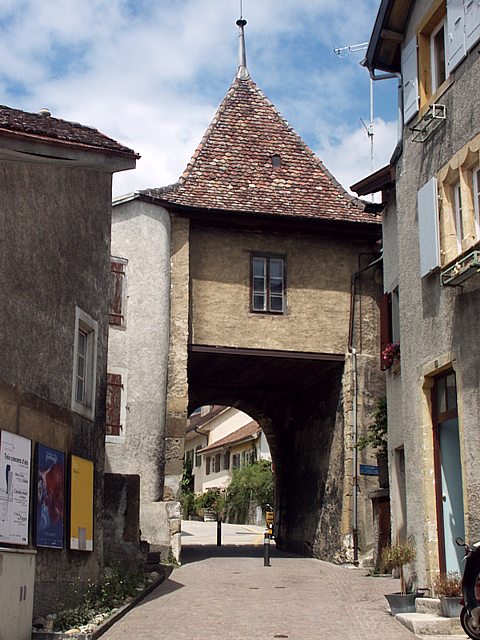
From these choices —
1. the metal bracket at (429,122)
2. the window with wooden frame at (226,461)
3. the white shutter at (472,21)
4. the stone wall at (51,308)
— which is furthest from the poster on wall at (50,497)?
the window with wooden frame at (226,461)

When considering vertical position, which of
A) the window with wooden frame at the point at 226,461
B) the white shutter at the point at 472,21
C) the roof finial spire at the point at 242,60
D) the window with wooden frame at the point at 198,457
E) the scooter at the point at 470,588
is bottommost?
the scooter at the point at 470,588

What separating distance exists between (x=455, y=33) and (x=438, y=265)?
2950 millimetres

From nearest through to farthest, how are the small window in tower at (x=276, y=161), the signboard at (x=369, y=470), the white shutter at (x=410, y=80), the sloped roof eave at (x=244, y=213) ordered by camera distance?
the white shutter at (x=410, y=80) < the signboard at (x=369, y=470) < the sloped roof eave at (x=244, y=213) < the small window in tower at (x=276, y=161)

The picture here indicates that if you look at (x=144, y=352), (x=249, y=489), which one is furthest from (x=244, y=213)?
(x=249, y=489)

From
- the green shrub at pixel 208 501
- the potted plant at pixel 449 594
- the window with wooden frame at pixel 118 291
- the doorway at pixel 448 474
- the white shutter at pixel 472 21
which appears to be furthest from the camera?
the green shrub at pixel 208 501

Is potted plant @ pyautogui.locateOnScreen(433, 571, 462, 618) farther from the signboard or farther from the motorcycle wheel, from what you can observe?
the signboard

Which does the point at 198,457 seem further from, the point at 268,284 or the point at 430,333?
the point at 430,333

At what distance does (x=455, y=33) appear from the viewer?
11.4m

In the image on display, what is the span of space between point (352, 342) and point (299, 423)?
16.3ft

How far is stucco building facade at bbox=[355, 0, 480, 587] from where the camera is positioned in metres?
10.6

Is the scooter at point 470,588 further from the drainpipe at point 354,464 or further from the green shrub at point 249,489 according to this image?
the green shrub at point 249,489

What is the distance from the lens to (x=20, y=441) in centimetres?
1034

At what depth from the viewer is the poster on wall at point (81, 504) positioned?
12305 mm

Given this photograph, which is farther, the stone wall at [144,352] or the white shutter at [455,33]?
the stone wall at [144,352]
